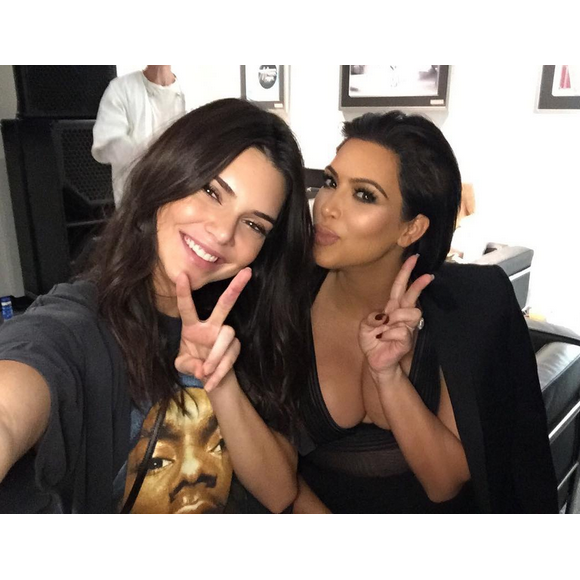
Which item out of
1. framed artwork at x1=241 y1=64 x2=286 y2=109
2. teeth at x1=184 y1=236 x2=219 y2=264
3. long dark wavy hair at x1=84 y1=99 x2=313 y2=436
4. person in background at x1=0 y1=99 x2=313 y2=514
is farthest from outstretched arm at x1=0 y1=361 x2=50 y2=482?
framed artwork at x1=241 y1=64 x2=286 y2=109

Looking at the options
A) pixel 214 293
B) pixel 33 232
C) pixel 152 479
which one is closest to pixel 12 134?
pixel 33 232

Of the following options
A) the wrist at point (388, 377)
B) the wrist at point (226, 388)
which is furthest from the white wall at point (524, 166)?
the wrist at point (226, 388)

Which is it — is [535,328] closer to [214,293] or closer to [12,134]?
[214,293]

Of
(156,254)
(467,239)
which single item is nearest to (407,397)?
(156,254)

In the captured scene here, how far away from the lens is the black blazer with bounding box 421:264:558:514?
3.10 ft

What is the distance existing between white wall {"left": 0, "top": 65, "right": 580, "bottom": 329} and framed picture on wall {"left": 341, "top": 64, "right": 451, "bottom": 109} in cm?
7

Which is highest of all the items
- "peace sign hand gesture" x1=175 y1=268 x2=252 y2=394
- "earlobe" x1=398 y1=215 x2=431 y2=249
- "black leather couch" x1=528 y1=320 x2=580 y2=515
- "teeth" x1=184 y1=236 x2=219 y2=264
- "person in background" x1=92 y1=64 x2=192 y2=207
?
"person in background" x1=92 y1=64 x2=192 y2=207

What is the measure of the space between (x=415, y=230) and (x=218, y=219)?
45cm

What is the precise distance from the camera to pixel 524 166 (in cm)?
231

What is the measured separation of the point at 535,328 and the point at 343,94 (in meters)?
1.73

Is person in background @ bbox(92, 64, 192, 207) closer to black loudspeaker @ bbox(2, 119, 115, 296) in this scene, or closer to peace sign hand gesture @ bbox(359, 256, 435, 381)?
black loudspeaker @ bbox(2, 119, 115, 296)

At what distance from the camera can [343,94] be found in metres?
2.65

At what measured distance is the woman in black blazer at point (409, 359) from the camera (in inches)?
36.2

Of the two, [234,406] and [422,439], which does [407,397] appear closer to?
[422,439]
